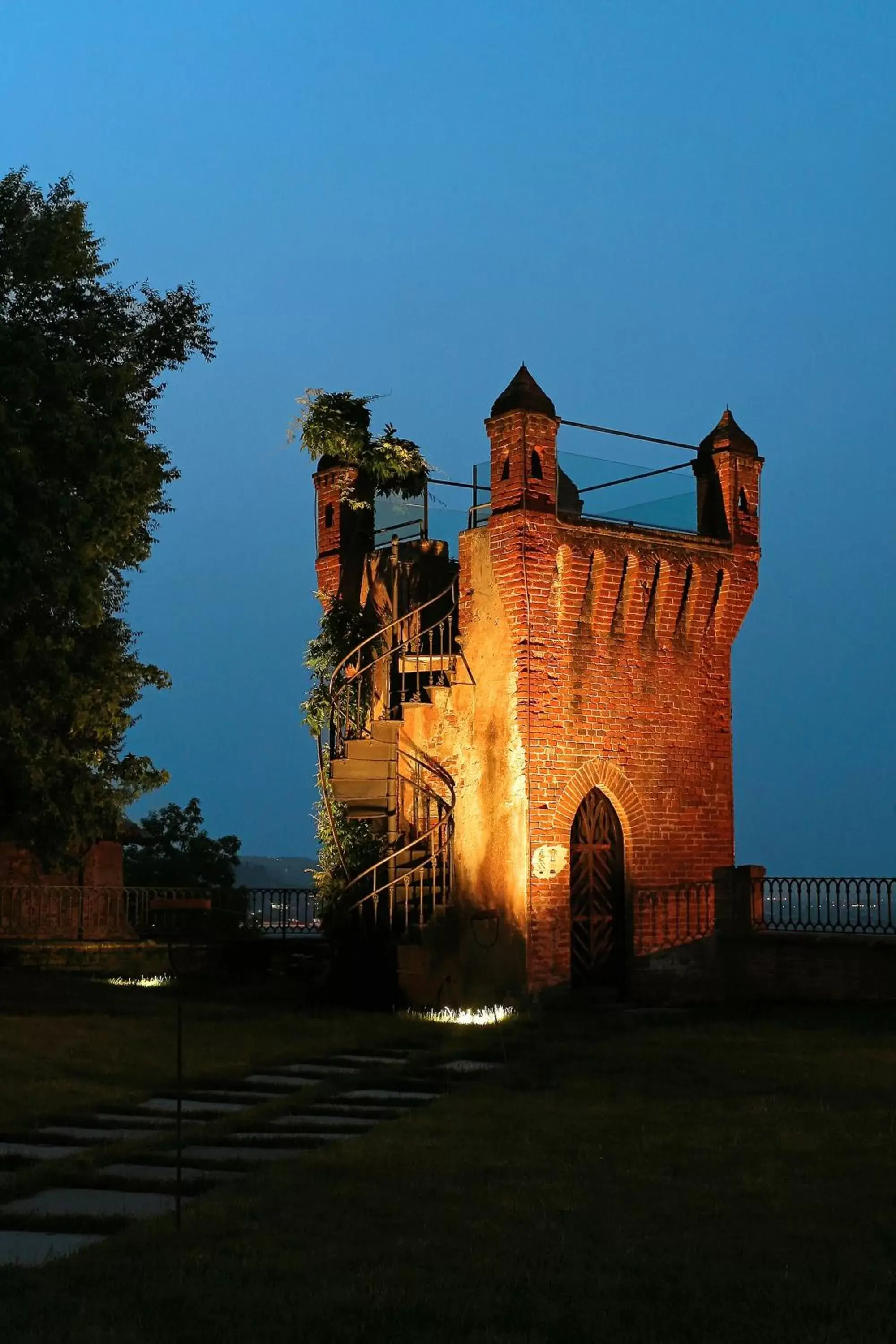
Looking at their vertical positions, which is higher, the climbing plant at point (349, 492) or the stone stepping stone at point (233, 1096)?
the climbing plant at point (349, 492)

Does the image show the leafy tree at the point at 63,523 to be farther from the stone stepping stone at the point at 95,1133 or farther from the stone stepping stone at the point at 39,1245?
the stone stepping stone at the point at 39,1245

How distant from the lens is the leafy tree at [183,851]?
1513 inches

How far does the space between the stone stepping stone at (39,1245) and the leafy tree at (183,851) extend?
105 feet

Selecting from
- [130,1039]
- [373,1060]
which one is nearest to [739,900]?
[373,1060]

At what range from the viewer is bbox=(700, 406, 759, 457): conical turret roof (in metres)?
19.3

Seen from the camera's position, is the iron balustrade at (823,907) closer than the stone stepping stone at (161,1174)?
No

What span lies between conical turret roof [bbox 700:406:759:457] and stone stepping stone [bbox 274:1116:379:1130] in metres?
11.9

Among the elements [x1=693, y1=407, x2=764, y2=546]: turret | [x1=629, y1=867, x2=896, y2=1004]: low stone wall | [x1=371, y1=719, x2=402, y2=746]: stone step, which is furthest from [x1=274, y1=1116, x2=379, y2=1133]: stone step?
[x1=693, y1=407, x2=764, y2=546]: turret

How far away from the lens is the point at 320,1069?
38.9 feet

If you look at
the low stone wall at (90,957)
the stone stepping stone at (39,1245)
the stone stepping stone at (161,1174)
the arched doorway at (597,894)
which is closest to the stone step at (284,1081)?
the stone stepping stone at (161,1174)

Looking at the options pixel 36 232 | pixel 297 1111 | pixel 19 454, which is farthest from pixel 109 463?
pixel 297 1111

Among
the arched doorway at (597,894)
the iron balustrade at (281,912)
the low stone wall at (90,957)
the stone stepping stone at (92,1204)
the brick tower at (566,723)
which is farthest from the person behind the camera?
the iron balustrade at (281,912)

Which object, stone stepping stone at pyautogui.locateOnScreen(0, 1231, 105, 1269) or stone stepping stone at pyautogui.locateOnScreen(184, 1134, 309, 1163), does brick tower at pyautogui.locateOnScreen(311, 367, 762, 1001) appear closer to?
stone stepping stone at pyautogui.locateOnScreen(184, 1134, 309, 1163)

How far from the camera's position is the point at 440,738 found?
1822 cm
